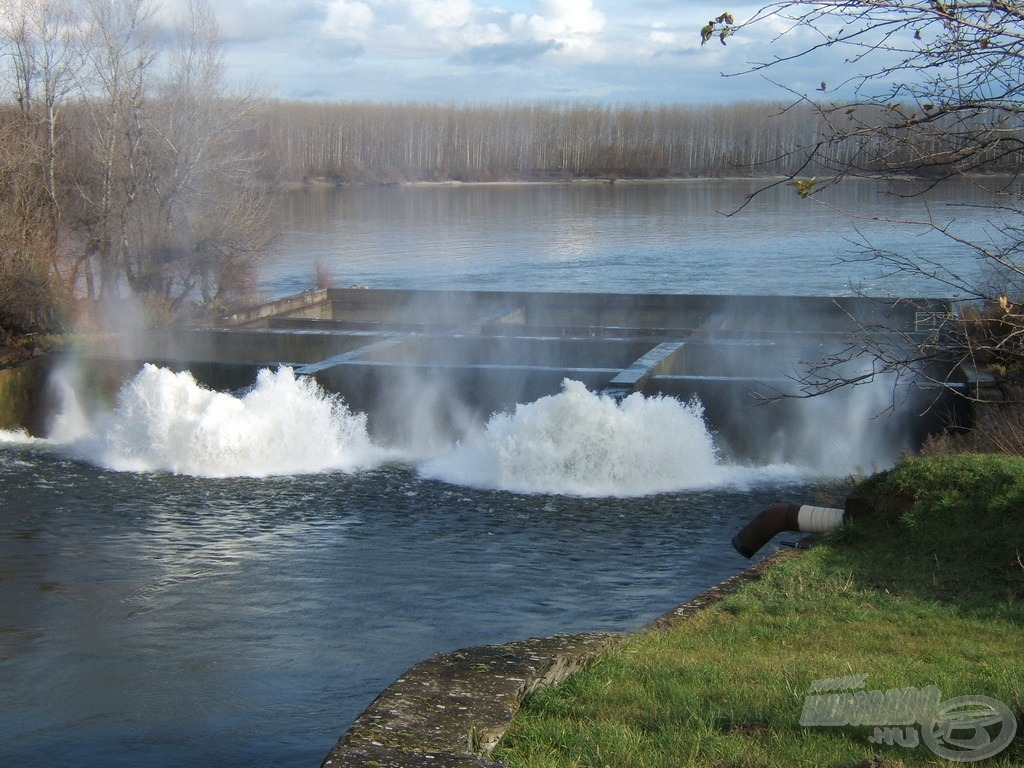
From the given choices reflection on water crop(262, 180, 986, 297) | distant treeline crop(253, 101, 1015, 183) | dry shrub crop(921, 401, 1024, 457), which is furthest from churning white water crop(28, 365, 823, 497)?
distant treeline crop(253, 101, 1015, 183)

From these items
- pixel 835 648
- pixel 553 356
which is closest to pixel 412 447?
pixel 553 356

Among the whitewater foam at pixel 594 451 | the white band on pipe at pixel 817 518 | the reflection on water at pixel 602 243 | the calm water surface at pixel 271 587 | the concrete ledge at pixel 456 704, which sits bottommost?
the calm water surface at pixel 271 587

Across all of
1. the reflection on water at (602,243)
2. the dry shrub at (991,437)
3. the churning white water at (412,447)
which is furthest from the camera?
the reflection on water at (602,243)

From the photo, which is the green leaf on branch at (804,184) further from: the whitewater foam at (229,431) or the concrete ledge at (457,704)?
the whitewater foam at (229,431)

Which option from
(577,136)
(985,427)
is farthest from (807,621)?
(577,136)

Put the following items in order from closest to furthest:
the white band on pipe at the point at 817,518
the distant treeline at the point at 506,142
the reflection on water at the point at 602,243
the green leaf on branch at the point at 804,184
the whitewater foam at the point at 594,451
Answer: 1. the green leaf on branch at the point at 804,184
2. the white band on pipe at the point at 817,518
3. the whitewater foam at the point at 594,451
4. the reflection on water at the point at 602,243
5. the distant treeline at the point at 506,142

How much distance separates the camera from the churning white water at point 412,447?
1558 centimetres

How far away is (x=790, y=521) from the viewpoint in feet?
31.8

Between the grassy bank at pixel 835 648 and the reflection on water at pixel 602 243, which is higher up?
the reflection on water at pixel 602 243

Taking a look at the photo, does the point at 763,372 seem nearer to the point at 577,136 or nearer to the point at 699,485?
the point at 699,485

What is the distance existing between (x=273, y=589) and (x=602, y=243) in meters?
41.3

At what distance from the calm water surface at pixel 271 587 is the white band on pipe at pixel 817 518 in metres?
1.50

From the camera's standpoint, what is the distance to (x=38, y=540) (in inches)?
511

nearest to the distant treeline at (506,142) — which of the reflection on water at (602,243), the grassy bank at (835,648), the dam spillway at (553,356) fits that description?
the reflection on water at (602,243)
